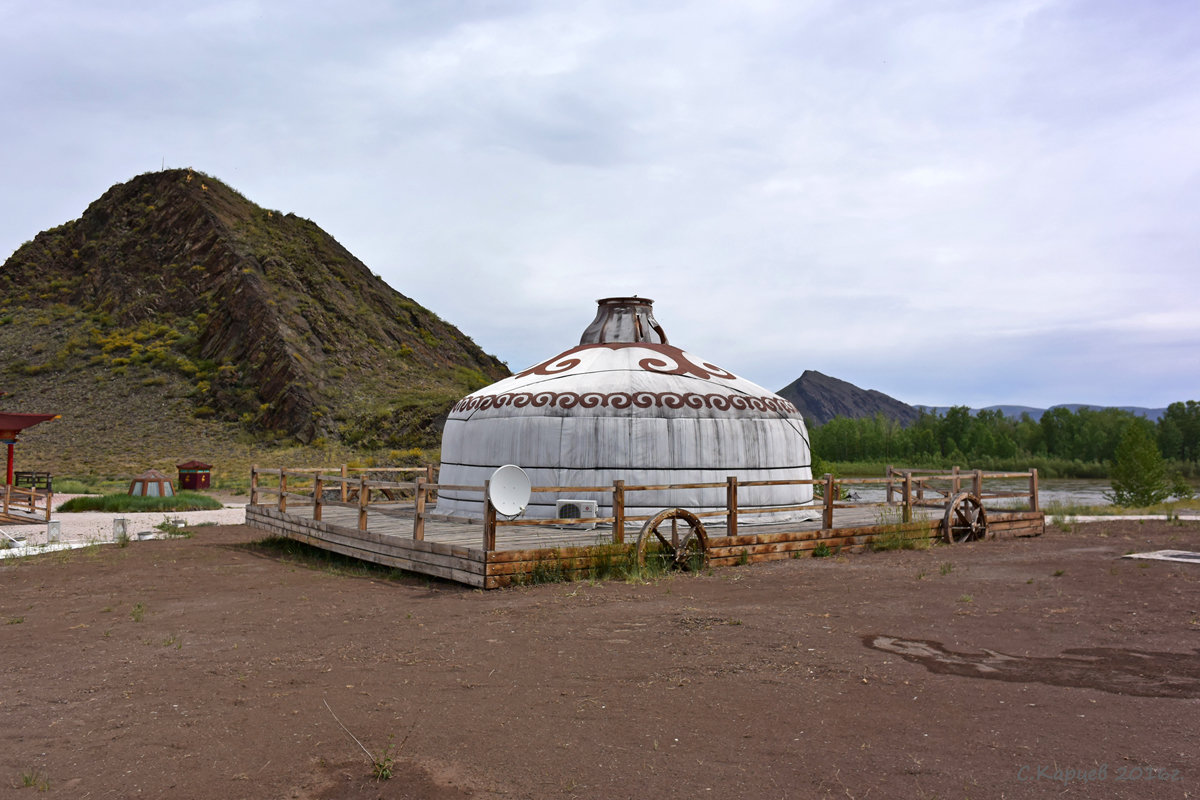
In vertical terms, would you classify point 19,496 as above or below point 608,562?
above

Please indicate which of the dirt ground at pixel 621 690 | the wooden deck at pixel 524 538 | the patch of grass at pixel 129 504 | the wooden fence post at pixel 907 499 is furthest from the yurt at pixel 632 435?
the patch of grass at pixel 129 504

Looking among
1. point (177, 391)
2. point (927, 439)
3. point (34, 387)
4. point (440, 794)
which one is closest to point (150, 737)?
point (440, 794)

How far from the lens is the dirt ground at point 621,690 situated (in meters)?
3.93

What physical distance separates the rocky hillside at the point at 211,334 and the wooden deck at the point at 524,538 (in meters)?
30.4

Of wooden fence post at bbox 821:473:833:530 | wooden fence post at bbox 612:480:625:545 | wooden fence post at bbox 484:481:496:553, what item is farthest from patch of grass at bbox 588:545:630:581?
wooden fence post at bbox 821:473:833:530

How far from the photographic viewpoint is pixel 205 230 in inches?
2297

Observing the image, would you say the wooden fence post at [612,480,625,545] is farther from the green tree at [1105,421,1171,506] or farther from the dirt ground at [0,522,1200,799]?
the green tree at [1105,421,1171,506]

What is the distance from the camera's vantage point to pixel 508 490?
9578 mm

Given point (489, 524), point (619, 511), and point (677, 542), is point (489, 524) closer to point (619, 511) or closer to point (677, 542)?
point (619, 511)

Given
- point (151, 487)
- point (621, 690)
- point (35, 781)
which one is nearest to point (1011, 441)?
point (151, 487)

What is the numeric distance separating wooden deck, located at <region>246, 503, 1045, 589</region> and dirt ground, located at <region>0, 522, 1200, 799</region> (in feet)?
1.26

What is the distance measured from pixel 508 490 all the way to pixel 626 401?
3.35 m

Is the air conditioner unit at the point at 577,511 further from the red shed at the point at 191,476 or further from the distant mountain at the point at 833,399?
the distant mountain at the point at 833,399

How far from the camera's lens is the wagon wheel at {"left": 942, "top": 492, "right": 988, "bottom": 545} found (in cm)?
1300
